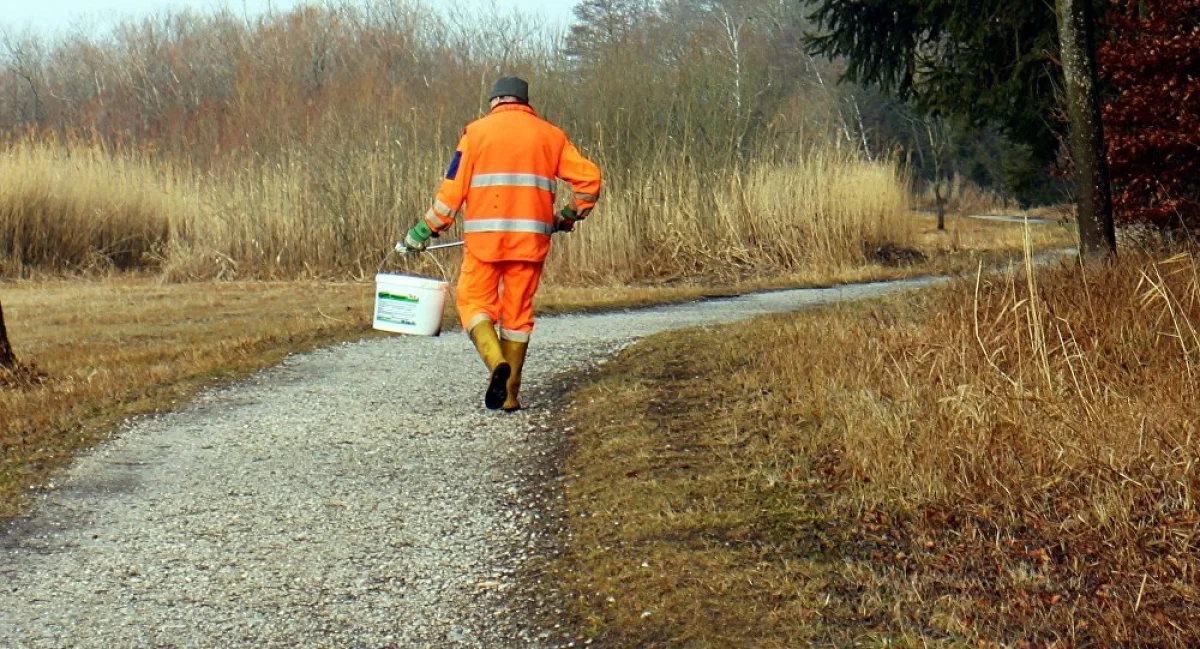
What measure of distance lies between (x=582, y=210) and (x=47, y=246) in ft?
47.1

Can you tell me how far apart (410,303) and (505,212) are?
102cm

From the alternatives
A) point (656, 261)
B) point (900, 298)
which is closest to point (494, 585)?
point (900, 298)

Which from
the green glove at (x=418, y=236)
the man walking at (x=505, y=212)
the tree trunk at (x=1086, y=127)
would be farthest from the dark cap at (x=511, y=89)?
the tree trunk at (x=1086, y=127)

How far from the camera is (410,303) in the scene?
30.1 feet

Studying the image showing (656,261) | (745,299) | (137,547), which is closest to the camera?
(137,547)

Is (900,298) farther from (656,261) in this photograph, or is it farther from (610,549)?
(610,549)

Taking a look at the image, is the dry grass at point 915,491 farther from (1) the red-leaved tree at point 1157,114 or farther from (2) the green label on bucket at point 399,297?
(1) the red-leaved tree at point 1157,114

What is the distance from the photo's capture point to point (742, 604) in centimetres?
503

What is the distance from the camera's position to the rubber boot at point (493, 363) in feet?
27.7

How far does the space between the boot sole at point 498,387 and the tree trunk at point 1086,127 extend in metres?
4.59

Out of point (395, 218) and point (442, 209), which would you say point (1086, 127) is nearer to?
point (442, 209)

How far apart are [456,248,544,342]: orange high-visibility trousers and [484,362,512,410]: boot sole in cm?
33

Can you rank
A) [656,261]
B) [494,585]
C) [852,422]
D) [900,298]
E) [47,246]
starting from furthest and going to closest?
[47,246]
[656,261]
[900,298]
[852,422]
[494,585]

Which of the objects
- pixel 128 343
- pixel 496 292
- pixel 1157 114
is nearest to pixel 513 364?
pixel 496 292
